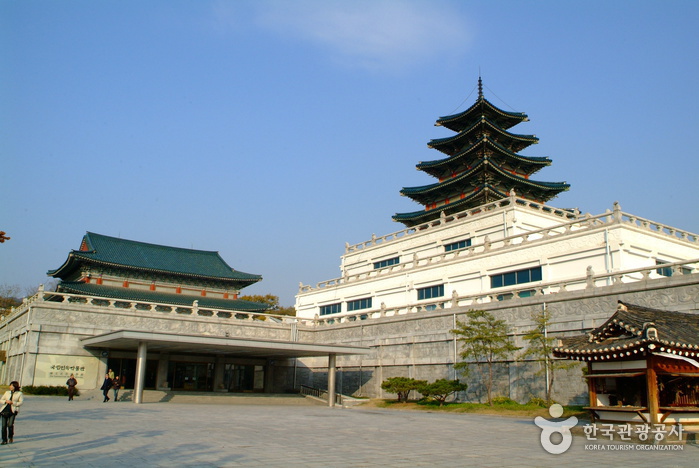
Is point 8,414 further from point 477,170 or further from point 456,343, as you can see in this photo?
point 477,170

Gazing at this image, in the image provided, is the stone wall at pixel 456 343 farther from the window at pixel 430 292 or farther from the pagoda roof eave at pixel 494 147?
the pagoda roof eave at pixel 494 147

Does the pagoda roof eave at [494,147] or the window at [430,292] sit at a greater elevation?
the pagoda roof eave at [494,147]

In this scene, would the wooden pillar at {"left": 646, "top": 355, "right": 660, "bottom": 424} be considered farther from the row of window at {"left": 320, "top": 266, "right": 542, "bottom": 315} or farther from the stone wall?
the row of window at {"left": 320, "top": 266, "right": 542, "bottom": 315}

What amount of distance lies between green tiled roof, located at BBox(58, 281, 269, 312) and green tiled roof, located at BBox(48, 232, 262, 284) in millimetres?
1851

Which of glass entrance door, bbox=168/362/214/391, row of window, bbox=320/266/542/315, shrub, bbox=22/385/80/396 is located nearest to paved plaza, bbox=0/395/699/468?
shrub, bbox=22/385/80/396

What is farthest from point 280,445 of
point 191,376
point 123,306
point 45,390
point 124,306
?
point 124,306

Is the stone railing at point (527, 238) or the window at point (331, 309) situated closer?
the stone railing at point (527, 238)

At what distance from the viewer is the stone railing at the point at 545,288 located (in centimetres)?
2475

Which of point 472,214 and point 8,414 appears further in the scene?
point 472,214

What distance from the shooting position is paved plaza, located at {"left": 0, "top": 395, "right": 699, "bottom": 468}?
10.9m

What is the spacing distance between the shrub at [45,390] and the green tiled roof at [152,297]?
29.9 feet

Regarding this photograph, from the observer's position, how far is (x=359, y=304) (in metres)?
46.4

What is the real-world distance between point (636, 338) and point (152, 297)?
38377mm

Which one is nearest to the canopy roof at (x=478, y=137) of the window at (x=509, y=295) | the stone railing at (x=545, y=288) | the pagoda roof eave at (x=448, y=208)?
the pagoda roof eave at (x=448, y=208)
